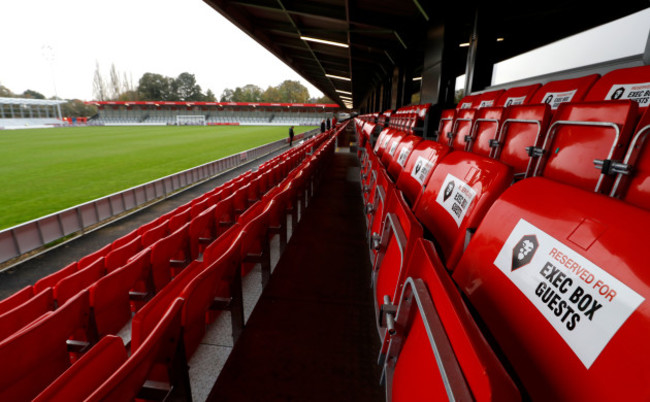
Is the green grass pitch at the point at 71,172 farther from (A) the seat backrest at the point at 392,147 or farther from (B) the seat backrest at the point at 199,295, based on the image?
(A) the seat backrest at the point at 392,147

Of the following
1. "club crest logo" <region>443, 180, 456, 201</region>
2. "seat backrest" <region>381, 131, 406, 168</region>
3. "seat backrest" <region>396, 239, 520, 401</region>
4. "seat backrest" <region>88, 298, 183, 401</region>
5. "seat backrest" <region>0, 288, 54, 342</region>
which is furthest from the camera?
"seat backrest" <region>381, 131, 406, 168</region>

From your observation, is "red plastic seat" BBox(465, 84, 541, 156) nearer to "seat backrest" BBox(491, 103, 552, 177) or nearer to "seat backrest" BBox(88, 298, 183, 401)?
"seat backrest" BBox(491, 103, 552, 177)

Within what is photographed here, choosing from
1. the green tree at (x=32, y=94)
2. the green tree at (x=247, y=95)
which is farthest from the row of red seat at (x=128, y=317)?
the green tree at (x=32, y=94)

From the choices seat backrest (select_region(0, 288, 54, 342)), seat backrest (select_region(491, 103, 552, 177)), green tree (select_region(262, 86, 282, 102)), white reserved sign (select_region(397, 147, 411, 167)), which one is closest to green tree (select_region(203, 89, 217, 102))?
green tree (select_region(262, 86, 282, 102))

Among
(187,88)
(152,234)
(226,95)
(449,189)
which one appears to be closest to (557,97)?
(449,189)

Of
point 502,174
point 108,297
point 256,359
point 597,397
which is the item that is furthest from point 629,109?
point 108,297

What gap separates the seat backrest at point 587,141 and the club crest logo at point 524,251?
1.84 feet

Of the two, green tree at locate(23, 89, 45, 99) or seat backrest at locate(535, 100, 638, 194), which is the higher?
green tree at locate(23, 89, 45, 99)

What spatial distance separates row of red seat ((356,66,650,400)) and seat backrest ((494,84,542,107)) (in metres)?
1.67

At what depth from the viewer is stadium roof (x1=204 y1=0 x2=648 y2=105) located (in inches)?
245

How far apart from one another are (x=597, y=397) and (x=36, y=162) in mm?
19270

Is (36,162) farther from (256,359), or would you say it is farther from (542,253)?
(542,253)

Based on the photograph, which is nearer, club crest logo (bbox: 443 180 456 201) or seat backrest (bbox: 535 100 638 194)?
seat backrest (bbox: 535 100 638 194)

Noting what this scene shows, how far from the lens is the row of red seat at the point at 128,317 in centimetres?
93
